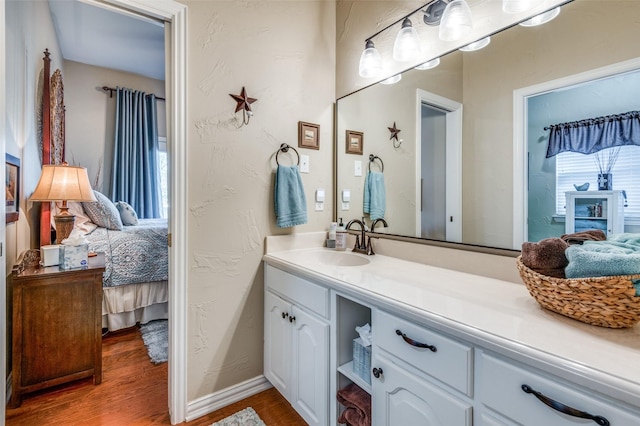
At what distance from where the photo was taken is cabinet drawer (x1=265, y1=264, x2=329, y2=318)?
1.24 metres

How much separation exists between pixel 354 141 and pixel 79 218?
2497 mm

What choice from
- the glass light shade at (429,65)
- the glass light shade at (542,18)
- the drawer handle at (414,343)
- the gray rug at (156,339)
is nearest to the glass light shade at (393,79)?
the glass light shade at (429,65)

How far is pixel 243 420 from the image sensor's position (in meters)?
1.48

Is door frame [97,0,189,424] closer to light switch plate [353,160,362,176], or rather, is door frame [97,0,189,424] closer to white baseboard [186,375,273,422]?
white baseboard [186,375,273,422]

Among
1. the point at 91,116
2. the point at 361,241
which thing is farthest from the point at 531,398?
the point at 91,116

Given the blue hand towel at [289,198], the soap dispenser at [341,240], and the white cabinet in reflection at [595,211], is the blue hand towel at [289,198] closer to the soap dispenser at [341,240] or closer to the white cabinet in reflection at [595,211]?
the soap dispenser at [341,240]

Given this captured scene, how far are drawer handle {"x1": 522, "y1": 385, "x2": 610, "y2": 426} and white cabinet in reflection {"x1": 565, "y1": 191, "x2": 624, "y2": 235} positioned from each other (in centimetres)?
63

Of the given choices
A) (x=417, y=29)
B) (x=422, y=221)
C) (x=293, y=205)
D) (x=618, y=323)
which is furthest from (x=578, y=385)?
(x=417, y=29)

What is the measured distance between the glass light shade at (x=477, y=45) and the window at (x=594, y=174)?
0.58m

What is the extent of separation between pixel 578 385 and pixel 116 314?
9.60ft

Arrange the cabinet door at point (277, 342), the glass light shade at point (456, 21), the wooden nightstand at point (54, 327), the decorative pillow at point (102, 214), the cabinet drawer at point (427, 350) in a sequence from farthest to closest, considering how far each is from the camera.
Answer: the decorative pillow at point (102, 214), the wooden nightstand at point (54, 327), the cabinet door at point (277, 342), the glass light shade at point (456, 21), the cabinet drawer at point (427, 350)

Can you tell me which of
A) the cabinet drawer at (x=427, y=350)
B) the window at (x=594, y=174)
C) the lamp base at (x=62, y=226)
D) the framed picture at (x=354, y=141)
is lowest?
the cabinet drawer at (x=427, y=350)

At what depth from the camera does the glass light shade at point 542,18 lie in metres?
1.05

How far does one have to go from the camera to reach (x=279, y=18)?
1.76 m
